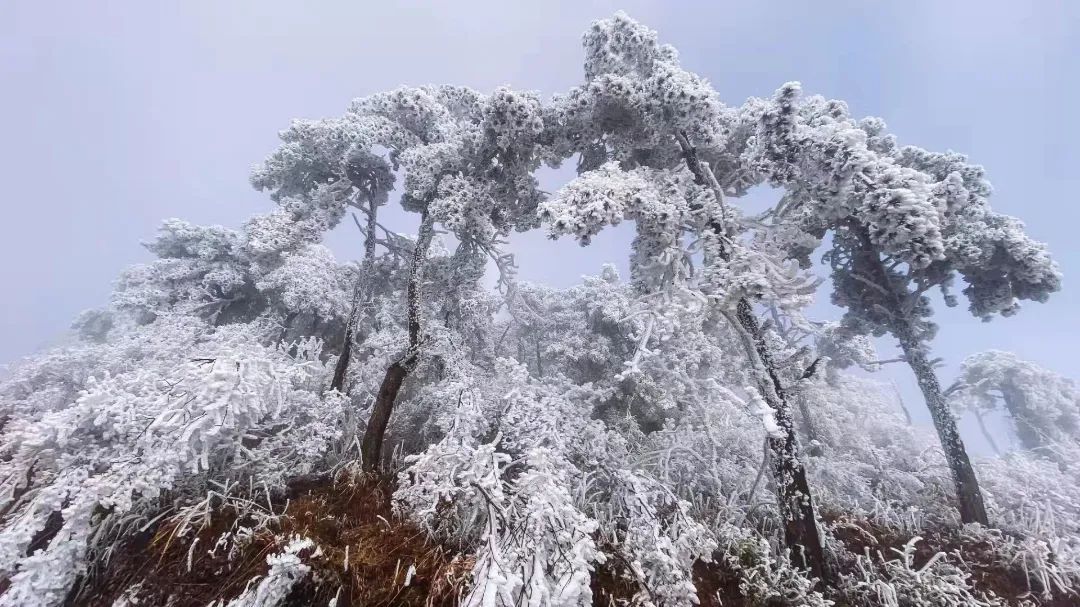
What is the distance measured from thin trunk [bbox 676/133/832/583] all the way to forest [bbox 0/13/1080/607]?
0.15 ft

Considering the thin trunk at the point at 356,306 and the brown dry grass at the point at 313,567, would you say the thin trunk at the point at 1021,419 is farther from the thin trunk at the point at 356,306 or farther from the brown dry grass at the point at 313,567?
the thin trunk at the point at 356,306

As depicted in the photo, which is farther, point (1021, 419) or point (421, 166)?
point (1021, 419)

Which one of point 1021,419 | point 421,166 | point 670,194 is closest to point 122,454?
point 421,166

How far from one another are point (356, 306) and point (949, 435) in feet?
46.3

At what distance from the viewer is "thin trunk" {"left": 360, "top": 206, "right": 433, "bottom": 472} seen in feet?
25.0

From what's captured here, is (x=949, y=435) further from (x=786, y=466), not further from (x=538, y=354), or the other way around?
(x=538, y=354)

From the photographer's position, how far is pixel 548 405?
812cm

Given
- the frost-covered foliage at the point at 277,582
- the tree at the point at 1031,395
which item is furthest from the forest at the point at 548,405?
the tree at the point at 1031,395

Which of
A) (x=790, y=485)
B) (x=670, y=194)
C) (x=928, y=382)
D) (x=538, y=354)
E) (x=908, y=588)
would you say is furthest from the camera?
(x=538, y=354)

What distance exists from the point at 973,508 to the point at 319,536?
1232 cm

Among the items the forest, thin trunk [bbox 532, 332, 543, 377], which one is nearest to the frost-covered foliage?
the forest

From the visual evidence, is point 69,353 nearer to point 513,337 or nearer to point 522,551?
point 513,337

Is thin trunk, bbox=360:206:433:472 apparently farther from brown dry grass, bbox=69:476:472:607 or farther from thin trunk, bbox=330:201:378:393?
brown dry grass, bbox=69:476:472:607

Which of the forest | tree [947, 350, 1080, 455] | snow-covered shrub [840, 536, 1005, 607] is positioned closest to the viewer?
the forest
